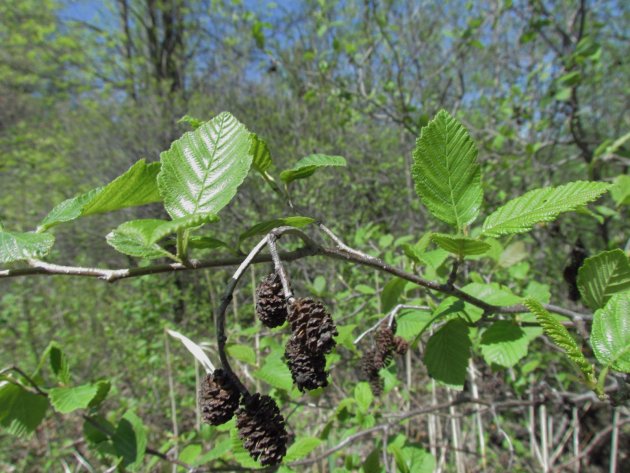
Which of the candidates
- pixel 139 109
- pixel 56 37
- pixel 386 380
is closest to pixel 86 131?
pixel 139 109

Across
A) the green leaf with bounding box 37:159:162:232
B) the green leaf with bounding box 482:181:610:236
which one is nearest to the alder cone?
the green leaf with bounding box 482:181:610:236

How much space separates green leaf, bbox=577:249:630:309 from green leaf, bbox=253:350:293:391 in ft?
2.78

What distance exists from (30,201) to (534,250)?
1015 centimetres

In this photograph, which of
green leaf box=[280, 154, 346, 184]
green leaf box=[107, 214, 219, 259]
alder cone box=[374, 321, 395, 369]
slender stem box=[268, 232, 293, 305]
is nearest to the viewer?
green leaf box=[107, 214, 219, 259]

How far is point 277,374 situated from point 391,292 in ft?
1.51

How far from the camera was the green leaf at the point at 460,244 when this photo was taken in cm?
71

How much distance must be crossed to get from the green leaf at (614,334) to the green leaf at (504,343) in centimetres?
26

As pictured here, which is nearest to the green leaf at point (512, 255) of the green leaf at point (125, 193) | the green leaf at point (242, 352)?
the green leaf at point (242, 352)

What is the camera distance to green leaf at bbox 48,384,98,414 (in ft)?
3.91

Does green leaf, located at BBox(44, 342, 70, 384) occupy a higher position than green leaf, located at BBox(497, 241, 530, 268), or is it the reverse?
green leaf, located at BBox(497, 241, 530, 268)

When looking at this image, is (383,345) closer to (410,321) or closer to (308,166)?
(410,321)

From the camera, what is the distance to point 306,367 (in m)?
0.68

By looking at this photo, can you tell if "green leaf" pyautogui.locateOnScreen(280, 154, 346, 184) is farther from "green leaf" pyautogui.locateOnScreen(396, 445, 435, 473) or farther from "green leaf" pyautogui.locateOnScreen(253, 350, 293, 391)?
"green leaf" pyautogui.locateOnScreen(396, 445, 435, 473)

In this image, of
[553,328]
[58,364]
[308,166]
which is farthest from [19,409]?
[553,328]
